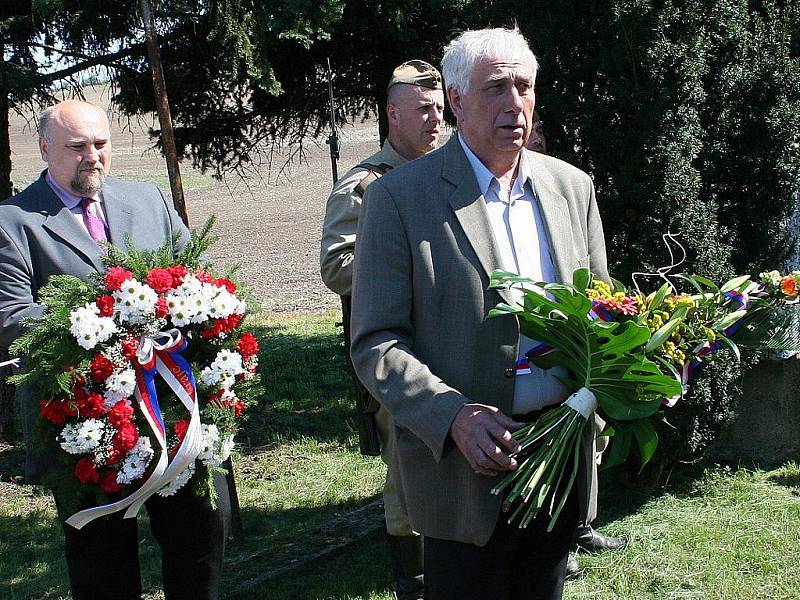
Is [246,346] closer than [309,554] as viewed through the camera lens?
Yes

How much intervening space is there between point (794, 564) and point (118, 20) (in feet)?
15.6

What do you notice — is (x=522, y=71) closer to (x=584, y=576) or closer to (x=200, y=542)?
(x=200, y=542)

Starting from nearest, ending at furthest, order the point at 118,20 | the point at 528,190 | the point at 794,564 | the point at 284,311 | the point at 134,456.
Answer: the point at 528,190, the point at 134,456, the point at 794,564, the point at 118,20, the point at 284,311

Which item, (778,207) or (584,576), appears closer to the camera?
(584,576)

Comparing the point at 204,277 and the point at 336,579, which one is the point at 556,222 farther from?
the point at 336,579

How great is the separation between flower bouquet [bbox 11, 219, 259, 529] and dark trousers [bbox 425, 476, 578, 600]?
3.13ft

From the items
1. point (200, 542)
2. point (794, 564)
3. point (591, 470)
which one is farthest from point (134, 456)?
point (794, 564)

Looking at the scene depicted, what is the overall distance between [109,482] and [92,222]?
3.23ft

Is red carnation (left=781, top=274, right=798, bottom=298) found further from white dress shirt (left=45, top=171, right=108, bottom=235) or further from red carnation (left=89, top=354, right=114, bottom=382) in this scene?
white dress shirt (left=45, top=171, right=108, bottom=235)

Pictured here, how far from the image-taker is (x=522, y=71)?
247 cm

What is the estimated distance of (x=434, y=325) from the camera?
2436 millimetres

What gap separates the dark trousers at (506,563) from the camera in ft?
8.16

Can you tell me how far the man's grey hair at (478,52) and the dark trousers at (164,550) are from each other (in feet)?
5.52

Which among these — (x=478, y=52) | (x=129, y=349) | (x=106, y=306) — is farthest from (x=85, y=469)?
(x=478, y=52)
